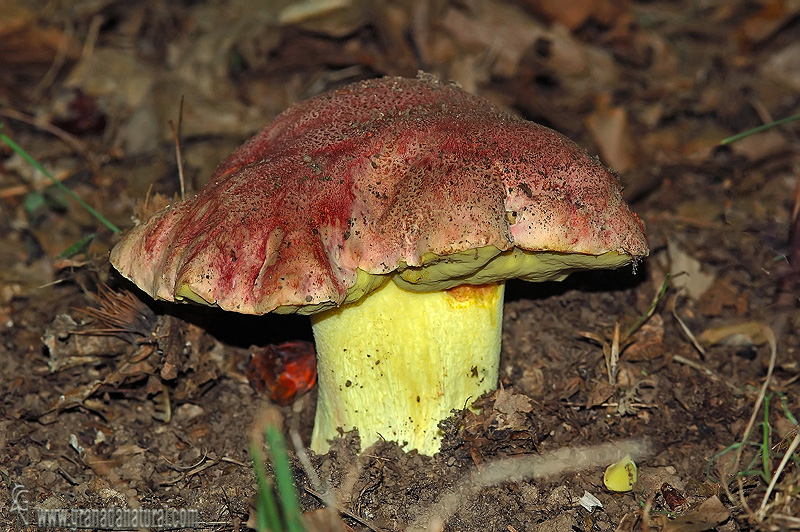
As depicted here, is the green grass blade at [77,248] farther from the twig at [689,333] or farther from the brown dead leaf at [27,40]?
the twig at [689,333]

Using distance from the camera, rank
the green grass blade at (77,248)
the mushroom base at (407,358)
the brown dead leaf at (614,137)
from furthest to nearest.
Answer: the brown dead leaf at (614,137) < the green grass blade at (77,248) < the mushroom base at (407,358)

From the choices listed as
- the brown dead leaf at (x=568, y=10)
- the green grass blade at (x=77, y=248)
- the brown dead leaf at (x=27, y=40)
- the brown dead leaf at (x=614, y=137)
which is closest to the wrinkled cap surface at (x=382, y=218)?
the green grass blade at (x=77, y=248)

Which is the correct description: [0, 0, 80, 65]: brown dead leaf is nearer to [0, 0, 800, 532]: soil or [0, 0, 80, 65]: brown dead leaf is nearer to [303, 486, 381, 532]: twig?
[0, 0, 800, 532]: soil

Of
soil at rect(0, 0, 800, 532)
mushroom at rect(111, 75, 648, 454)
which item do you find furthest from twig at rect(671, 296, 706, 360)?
mushroom at rect(111, 75, 648, 454)

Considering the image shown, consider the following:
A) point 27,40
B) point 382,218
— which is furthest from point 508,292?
point 27,40

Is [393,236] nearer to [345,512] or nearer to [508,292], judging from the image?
[345,512]

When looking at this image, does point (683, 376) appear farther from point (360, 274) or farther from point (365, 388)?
point (360, 274)
